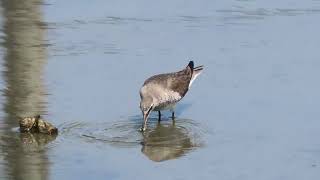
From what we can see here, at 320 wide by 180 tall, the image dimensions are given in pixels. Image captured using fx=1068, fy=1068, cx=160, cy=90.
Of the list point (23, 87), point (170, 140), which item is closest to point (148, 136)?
point (170, 140)

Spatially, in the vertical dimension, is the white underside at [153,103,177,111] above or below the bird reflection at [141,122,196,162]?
above

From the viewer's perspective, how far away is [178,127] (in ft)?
31.8

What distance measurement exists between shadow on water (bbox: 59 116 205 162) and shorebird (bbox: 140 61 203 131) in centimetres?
19

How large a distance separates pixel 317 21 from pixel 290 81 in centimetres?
231

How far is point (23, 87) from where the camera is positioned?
10469 millimetres

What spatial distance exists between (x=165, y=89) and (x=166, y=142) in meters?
1.19

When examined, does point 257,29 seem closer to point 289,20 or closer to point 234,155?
point 289,20

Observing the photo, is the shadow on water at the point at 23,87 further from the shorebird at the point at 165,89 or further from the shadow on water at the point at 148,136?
the shorebird at the point at 165,89

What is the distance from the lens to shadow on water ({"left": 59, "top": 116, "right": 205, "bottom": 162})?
8.96 metres

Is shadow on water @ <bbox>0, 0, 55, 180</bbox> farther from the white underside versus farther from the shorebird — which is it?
the white underside

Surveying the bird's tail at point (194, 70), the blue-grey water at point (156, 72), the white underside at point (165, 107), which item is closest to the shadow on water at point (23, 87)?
the blue-grey water at point (156, 72)

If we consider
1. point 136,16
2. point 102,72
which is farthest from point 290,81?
point 136,16

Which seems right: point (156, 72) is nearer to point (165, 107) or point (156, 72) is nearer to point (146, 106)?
point (165, 107)

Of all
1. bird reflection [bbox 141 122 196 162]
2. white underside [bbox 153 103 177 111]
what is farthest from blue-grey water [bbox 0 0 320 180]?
white underside [bbox 153 103 177 111]
